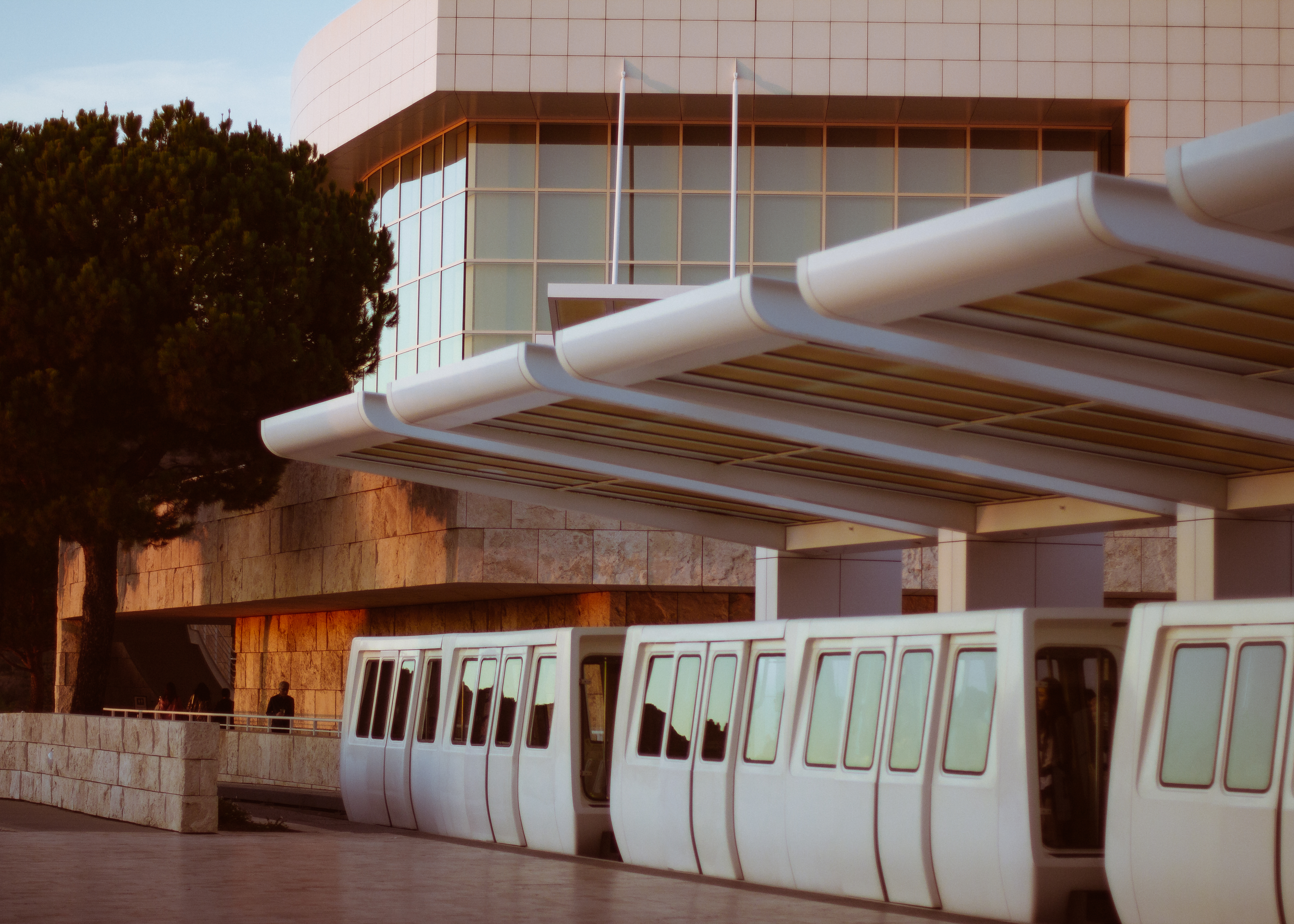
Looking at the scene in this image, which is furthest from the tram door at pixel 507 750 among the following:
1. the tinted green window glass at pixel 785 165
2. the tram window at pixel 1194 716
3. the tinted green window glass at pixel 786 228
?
the tinted green window glass at pixel 785 165

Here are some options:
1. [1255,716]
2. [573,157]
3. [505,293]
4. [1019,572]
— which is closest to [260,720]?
[505,293]

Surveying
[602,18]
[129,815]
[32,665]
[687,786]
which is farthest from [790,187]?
[32,665]

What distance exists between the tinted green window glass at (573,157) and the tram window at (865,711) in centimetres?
2134

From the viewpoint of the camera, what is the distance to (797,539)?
881 inches

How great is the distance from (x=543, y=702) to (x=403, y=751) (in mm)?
3727

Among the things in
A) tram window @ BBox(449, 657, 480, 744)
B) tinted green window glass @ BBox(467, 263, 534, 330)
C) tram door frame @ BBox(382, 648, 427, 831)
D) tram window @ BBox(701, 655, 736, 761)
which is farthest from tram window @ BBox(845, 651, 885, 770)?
tinted green window glass @ BBox(467, 263, 534, 330)

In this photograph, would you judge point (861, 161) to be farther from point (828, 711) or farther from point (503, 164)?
point (828, 711)

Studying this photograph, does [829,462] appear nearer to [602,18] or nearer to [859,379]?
[859,379]

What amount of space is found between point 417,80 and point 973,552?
17587mm

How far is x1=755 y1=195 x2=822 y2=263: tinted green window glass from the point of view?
33.9 metres

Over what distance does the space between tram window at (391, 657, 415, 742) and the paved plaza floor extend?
6.96ft

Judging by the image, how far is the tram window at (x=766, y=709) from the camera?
14.7m

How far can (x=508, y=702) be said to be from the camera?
1917cm

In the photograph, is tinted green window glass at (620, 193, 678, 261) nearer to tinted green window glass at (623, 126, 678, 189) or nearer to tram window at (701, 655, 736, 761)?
tinted green window glass at (623, 126, 678, 189)
